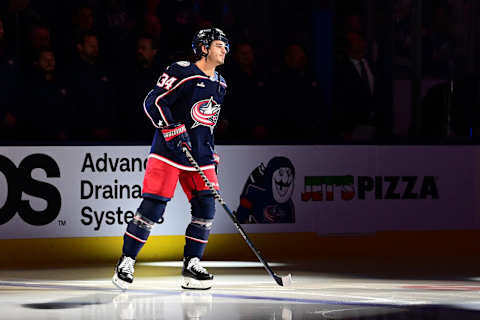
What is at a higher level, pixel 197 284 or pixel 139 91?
pixel 139 91

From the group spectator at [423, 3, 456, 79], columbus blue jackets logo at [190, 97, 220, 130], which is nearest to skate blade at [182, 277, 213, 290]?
columbus blue jackets logo at [190, 97, 220, 130]

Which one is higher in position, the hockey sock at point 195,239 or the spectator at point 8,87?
the spectator at point 8,87

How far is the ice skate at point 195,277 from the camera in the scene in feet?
25.1

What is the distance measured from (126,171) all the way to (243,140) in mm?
1085

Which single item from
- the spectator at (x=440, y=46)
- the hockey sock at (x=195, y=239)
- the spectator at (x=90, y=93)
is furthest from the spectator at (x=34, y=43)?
the spectator at (x=440, y=46)

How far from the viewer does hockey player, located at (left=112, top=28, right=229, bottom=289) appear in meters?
7.63

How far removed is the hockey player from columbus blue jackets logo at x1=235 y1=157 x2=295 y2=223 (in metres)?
2.25

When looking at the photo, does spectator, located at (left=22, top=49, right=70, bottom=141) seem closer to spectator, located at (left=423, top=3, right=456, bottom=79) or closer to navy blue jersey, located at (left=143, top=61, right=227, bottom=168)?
navy blue jersey, located at (left=143, top=61, right=227, bottom=168)

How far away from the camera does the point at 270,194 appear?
10180 mm

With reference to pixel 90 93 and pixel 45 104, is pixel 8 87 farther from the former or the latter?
pixel 90 93

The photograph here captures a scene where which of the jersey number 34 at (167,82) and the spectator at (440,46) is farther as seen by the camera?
the spectator at (440,46)

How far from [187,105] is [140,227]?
86 cm

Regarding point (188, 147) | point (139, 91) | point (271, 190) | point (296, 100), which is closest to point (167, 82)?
point (188, 147)

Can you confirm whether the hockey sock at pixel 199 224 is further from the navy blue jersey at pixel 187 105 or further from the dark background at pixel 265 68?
the dark background at pixel 265 68
